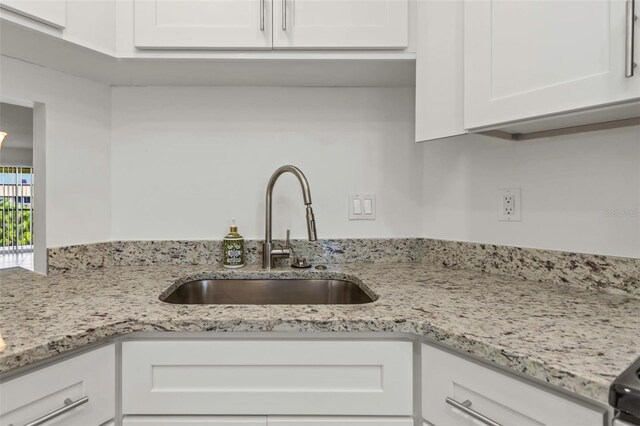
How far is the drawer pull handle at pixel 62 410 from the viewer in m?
0.65

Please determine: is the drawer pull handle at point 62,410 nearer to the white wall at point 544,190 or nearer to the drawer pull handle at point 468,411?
the drawer pull handle at point 468,411

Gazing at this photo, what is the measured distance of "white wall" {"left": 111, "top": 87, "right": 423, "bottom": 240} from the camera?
4.71ft

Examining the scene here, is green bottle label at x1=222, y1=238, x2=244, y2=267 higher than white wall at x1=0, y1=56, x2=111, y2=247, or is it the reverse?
white wall at x1=0, y1=56, x2=111, y2=247

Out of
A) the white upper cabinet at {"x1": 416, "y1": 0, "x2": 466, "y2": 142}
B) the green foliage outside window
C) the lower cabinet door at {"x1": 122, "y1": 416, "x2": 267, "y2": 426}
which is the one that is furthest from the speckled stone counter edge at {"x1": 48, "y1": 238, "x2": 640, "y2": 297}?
the lower cabinet door at {"x1": 122, "y1": 416, "x2": 267, "y2": 426}

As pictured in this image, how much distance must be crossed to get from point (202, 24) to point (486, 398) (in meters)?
1.23

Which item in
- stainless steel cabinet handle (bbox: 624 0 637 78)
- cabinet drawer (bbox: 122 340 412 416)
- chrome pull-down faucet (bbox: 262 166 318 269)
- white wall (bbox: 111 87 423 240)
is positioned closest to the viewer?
stainless steel cabinet handle (bbox: 624 0 637 78)

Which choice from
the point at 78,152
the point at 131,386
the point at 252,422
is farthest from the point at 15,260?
the point at 252,422

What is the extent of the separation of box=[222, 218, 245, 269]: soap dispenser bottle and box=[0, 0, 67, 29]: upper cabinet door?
2.66 ft

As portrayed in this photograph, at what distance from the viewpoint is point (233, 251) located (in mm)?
1343

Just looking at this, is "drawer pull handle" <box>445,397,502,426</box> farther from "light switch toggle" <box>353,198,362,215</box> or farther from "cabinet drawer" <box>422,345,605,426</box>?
"light switch toggle" <box>353,198,362,215</box>

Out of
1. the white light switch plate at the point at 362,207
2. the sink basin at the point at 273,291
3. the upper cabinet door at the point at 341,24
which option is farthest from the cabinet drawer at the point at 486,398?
the upper cabinet door at the point at 341,24

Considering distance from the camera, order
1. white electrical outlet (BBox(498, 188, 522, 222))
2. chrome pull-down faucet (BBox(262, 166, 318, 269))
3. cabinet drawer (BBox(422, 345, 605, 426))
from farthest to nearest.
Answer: chrome pull-down faucet (BBox(262, 166, 318, 269)) < white electrical outlet (BBox(498, 188, 522, 222)) < cabinet drawer (BBox(422, 345, 605, 426))

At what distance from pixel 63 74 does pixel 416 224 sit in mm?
1454

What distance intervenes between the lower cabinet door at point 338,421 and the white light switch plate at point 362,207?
81cm
